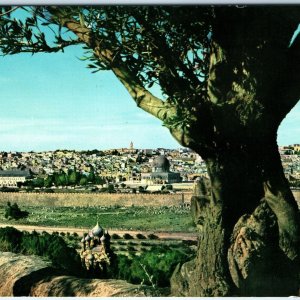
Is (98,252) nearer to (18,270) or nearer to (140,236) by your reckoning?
(140,236)

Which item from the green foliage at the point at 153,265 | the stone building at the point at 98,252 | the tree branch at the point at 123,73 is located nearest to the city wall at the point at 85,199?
the stone building at the point at 98,252

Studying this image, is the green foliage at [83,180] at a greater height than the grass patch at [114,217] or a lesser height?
greater

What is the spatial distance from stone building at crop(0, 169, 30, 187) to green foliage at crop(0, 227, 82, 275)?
0.33 meters

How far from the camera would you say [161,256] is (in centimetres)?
404

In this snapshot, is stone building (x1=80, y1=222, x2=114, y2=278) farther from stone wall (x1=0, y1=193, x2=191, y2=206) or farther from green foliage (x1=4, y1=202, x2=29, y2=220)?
green foliage (x1=4, y1=202, x2=29, y2=220)

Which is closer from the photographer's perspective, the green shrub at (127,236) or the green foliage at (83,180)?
the green shrub at (127,236)

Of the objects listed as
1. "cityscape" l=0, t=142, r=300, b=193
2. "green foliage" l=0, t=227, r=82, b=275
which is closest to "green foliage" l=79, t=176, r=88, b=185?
"cityscape" l=0, t=142, r=300, b=193

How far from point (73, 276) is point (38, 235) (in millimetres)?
431

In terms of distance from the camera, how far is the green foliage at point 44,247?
13.6 ft

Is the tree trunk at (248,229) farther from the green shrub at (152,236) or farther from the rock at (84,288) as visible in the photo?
the green shrub at (152,236)

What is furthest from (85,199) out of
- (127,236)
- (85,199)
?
(127,236)

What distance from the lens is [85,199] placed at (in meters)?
4.19

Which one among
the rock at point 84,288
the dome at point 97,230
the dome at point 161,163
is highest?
the dome at point 161,163

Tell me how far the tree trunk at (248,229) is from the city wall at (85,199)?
590 millimetres
